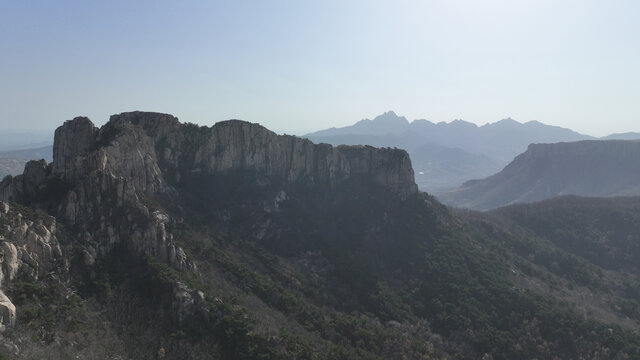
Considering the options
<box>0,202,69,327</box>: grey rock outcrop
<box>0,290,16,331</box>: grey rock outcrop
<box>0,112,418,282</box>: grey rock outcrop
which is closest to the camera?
<box>0,290,16,331</box>: grey rock outcrop

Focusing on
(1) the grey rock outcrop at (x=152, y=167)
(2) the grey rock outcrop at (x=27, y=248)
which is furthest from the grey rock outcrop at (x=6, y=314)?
(1) the grey rock outcrop at (x=152, y=167)

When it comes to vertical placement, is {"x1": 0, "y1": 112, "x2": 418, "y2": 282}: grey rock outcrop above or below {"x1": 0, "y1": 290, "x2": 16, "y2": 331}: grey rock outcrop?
above

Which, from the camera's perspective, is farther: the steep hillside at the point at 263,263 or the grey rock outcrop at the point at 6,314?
the steep hillside at the point at 263,263

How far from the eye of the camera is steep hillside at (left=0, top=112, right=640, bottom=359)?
161 feet

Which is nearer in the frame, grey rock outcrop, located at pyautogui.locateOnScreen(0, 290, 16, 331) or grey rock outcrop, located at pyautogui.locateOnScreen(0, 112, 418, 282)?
grey rock outcrop, located at pyautogui.locateOnScreen(0, 290, 16, 331)

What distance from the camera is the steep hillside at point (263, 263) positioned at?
48.9 m

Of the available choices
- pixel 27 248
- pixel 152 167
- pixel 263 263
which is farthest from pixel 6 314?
pixel 263 263

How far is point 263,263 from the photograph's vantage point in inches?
3125

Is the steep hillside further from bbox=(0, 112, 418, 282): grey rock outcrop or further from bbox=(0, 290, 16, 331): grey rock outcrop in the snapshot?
bbox=(0, 112, 418, 282): grey rock outcrop

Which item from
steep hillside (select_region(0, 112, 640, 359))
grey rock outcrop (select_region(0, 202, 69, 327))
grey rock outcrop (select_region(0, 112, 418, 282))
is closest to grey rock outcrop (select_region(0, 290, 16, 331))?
steep hillside (select_region(0, 112, 640, 359))

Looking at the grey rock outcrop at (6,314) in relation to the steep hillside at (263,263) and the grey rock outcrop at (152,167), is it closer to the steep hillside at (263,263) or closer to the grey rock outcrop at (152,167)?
the steep hillside at (263,263)

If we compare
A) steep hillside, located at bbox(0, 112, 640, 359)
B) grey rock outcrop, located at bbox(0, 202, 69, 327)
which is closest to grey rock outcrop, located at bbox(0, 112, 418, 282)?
steep hillside, located at bbox(0, 112, 640, 359)

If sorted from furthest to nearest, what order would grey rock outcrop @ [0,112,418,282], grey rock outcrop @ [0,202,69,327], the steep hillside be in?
grey rock outcrop @ [0,112,418,282]
the steep hillside
grey rock outcrop @ [0,202,69,327]

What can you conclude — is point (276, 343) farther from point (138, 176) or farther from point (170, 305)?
point (138, 176)
